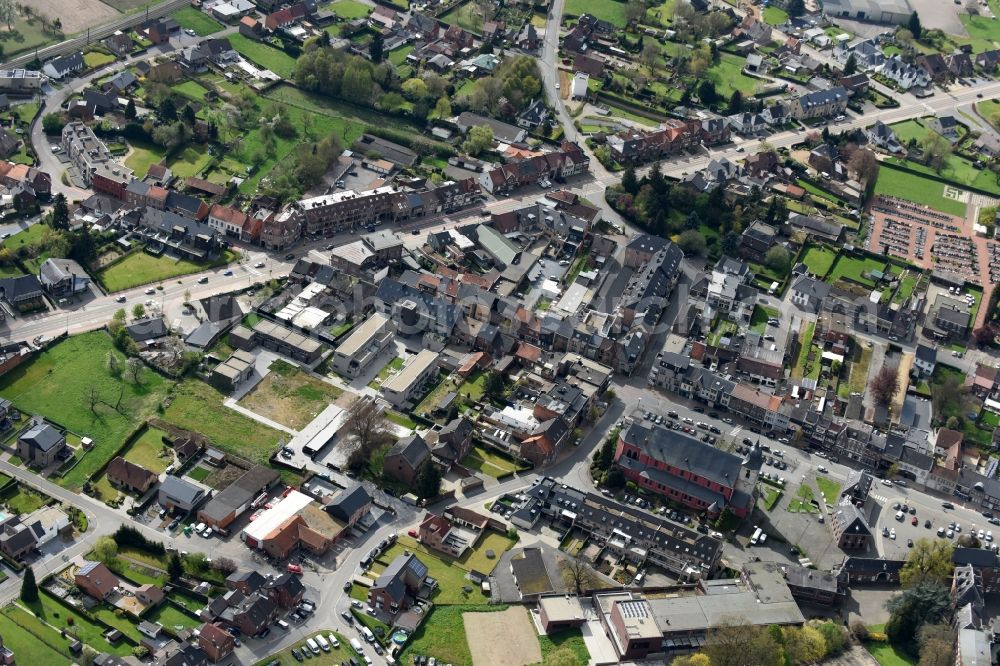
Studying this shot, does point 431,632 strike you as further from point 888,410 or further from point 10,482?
point 888,410

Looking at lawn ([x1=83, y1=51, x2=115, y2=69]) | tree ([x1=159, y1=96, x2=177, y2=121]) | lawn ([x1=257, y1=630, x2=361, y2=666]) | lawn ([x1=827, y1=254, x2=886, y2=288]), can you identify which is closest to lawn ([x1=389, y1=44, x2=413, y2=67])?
tree ([x1=159, y1=96, x2=177, y2=121])

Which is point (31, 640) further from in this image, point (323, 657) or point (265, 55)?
point (265, 55)

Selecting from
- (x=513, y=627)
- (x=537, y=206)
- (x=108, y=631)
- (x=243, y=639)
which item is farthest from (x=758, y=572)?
(x=537, y=206)

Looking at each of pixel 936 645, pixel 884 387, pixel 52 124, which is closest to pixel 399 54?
pixel 52 124

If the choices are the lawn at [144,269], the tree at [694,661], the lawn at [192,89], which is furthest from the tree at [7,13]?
the tree at [694,661]

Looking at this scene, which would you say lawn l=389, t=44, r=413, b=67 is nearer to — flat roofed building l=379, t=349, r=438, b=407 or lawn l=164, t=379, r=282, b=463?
flat roofed building l=379, t=349, r=438, b=407

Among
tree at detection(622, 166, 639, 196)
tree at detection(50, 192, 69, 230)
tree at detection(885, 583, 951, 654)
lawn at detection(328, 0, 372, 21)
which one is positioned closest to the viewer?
tree at detection(885, 583, 951, 654)
